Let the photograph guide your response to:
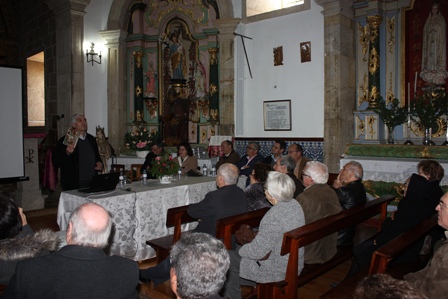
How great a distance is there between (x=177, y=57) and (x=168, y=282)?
830 cm

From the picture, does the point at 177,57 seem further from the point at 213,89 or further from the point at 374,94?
the point at 374,94

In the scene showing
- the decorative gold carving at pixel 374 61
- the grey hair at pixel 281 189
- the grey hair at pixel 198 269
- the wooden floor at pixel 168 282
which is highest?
the decorative gold carving at pixel 374 61

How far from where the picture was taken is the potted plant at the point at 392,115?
22.4 feet

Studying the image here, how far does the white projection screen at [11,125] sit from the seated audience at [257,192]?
12.4ft

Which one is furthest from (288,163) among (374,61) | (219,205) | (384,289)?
(374,61)

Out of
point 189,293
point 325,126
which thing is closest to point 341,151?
point 325,126

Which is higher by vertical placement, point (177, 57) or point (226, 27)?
point (226, 27)

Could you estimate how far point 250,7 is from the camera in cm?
913

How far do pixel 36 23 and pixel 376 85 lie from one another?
9.79m

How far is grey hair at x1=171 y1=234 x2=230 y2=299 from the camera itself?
5.22ft

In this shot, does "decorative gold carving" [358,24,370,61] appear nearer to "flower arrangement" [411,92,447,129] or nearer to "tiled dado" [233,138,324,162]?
"flower arrangement" [411,92,447,129]

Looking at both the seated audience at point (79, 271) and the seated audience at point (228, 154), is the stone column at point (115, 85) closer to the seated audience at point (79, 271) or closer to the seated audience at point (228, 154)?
the seated audience at point (228, 154)

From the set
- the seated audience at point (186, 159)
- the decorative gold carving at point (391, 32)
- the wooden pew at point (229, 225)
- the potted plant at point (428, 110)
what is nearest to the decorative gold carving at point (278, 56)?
the decorative gold carving at point (391, 32)

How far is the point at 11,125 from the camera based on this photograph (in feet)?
19.5
